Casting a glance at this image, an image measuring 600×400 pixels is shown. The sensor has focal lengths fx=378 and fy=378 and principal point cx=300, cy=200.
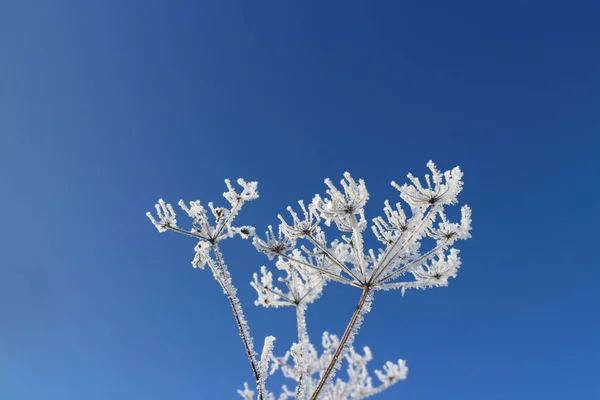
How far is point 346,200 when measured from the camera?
531 centimetres

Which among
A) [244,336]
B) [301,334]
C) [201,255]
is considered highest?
[201,255]

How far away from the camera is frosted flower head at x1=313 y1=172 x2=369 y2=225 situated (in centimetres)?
518

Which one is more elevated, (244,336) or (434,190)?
(434,190)

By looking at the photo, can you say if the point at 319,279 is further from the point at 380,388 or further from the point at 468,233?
the point at 380,388

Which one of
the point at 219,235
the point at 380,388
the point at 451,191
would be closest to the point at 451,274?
the point at 451,191

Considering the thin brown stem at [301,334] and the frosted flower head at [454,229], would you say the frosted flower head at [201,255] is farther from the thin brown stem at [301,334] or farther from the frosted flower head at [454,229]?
the frosted flower head at [454,229]

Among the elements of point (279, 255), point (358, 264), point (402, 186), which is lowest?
point (358, 264)

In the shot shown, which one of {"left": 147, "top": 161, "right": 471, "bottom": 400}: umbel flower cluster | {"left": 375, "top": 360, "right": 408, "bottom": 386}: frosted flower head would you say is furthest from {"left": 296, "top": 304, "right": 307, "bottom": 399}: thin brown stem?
{"left": 375, "top": 360, "right": 408, "bottom": 386}: frosted flower head

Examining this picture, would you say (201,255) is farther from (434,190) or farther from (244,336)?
(434,190)

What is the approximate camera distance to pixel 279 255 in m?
5.89

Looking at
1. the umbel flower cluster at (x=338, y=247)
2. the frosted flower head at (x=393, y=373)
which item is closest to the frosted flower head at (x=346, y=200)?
the umbel flower cluster at (x=338, y=247)

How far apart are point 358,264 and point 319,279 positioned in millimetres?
1030

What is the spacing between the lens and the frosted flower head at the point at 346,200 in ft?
17.0

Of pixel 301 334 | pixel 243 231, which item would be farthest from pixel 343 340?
pixel 243 231
